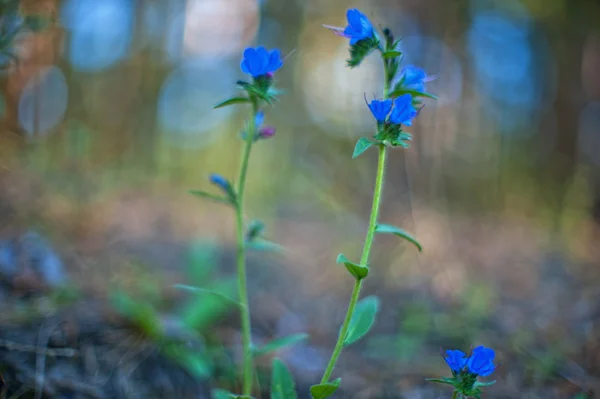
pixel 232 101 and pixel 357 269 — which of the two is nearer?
pixel 357 269

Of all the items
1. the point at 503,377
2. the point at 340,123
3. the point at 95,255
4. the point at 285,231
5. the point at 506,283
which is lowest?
the point at 95,255

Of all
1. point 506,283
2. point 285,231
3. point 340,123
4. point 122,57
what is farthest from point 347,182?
point 340,123

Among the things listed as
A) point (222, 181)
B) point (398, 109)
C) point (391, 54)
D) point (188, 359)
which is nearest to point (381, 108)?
point (398, 109)

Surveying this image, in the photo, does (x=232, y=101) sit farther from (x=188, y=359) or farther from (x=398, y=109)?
(x=188, y=359)

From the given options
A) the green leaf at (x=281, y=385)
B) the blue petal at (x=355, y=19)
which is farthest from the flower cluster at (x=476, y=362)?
the blue petal at (x=355, y=19)

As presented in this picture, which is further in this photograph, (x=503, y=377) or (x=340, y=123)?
(x=340, y=123)

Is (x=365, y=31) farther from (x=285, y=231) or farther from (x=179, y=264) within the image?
(x=285, y=231)

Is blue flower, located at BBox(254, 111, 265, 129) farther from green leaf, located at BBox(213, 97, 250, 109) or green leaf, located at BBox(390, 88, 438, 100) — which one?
green leaf, located at BBox(390, 88, 438, 100)
